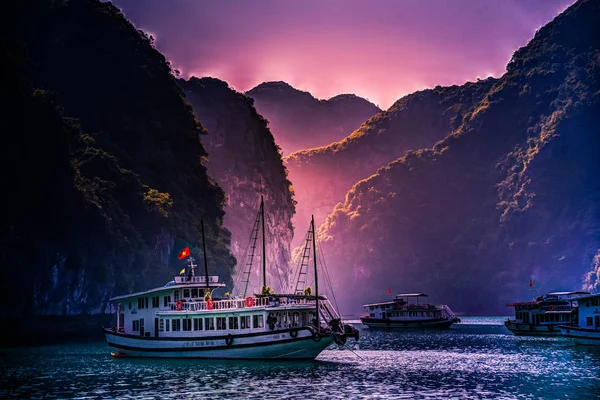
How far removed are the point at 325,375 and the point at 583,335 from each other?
103 feet

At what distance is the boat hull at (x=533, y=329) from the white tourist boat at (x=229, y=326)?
129 ft

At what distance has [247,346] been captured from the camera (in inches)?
2131

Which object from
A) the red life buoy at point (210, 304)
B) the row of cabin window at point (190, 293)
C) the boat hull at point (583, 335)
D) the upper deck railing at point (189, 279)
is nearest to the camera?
the red life buoy at point (210, 304)

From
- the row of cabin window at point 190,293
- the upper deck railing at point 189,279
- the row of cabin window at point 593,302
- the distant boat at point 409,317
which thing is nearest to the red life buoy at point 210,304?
the row of cabin window at point 190,293

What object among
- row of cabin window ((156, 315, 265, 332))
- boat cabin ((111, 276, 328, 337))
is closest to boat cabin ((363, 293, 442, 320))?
boat cabin ((111, 276, 328, 337))

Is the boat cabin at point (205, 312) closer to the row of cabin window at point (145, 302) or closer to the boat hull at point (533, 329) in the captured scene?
the row of cabin window at point (145, 302)

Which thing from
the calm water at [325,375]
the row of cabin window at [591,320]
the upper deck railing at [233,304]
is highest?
the upper deck railing at [233,304]

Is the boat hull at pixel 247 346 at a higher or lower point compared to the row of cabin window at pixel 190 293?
lower

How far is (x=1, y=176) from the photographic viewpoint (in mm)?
87750

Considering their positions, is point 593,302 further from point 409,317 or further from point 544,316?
point 409,317

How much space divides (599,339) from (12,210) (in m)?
67.2

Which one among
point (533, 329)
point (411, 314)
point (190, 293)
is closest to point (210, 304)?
point (190, 293)

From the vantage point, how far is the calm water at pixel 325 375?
132ft

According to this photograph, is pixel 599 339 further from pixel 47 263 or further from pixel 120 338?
pixel 47 263
